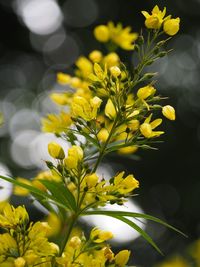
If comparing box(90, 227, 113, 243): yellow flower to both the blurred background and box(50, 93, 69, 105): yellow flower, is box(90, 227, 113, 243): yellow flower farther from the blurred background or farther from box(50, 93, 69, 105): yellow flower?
the blurred background

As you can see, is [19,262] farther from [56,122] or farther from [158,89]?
[158,89]

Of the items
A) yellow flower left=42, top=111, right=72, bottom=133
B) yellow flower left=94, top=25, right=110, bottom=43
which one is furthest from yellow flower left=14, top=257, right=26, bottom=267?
yellow flower left=94, top=25, right=110, bottom=43

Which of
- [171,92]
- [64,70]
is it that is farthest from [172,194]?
[64,70]

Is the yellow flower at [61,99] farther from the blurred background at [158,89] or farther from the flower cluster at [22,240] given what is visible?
the blurred background at [158,89]

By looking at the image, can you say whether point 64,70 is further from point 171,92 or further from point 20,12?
point 171,92

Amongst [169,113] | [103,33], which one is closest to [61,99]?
[103,33]
